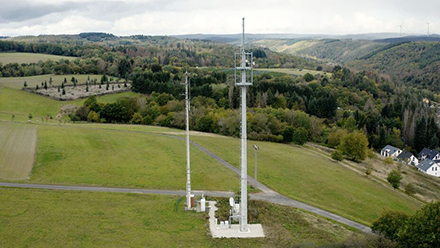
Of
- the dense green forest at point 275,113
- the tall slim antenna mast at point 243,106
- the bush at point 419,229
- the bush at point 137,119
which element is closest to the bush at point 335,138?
the dense green forest at point 275,113

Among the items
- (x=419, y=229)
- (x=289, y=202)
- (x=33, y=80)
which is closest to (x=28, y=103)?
(x=33, y=80)

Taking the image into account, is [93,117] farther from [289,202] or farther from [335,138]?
[289,202]

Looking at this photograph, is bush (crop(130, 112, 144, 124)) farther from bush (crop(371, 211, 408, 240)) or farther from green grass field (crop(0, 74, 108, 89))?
bush (crop(371, 211, 408, 240))

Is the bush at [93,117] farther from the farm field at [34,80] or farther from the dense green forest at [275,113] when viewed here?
the farm field at [34,80]

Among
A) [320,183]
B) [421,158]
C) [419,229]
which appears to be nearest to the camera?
[419,229]

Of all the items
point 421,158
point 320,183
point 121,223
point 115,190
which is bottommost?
point 421,158

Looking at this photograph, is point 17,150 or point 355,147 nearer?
point 17,150

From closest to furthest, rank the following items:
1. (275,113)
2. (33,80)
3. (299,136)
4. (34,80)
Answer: (299,136) → (275,113) → (33,80) → (34,80)

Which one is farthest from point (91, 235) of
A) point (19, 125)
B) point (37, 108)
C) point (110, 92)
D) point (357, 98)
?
point (357, 98)
